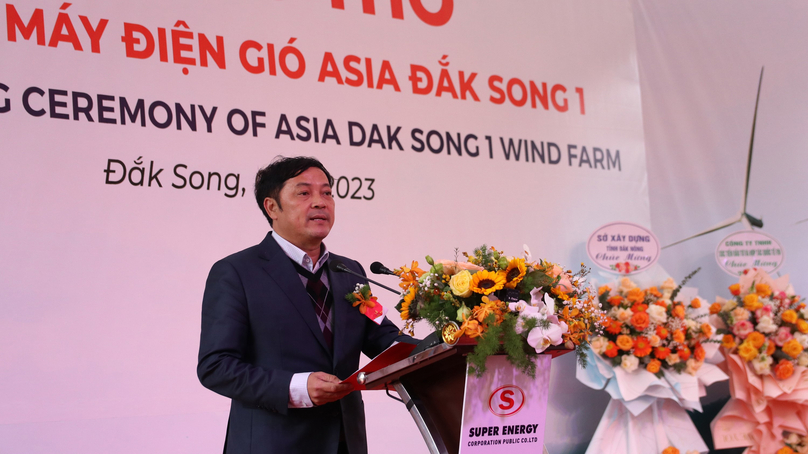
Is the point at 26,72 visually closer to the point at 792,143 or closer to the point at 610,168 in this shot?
the point at 610,168

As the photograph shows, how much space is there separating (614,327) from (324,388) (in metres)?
2.35

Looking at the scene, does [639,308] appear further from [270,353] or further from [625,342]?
[270,353]

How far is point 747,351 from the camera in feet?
13.0

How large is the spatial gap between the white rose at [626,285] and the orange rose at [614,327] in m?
0.21


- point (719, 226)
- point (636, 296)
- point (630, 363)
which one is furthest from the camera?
point (719, 226)

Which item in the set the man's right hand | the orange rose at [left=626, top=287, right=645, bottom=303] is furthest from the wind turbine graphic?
the man's right hand

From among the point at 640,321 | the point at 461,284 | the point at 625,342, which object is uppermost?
the point at 461,284

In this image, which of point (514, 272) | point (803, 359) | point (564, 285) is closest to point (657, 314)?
point (803, 359)

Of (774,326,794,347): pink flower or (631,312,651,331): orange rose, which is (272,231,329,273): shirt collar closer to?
(631,312,651,331): orange rose

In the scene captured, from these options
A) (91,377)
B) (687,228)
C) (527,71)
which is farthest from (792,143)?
(91,377)

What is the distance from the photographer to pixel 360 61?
3.81 m

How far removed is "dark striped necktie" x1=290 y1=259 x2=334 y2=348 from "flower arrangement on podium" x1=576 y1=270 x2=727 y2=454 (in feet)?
6.56

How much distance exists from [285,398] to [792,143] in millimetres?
4396

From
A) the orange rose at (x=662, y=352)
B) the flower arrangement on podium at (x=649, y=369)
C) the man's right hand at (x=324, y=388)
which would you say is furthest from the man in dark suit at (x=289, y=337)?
the orange rose at (x=662, y=352)
